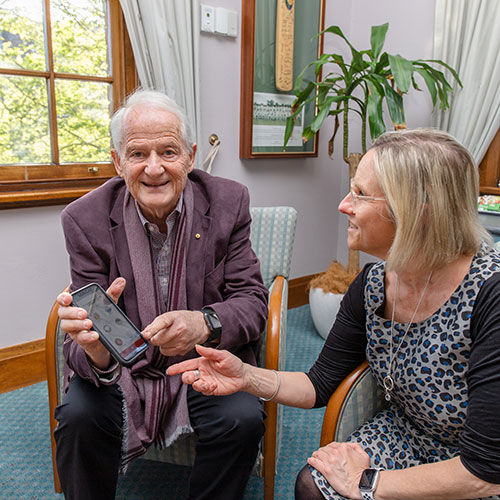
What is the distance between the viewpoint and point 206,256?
1429 mm

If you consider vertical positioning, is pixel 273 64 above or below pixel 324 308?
above

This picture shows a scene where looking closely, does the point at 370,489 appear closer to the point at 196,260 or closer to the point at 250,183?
the point at 196,260

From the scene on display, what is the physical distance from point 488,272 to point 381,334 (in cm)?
27

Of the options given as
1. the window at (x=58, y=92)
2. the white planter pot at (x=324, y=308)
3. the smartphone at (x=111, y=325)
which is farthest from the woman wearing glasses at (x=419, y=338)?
the white planter pot at (x=324, y=308)

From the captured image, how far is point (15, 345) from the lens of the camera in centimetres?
217

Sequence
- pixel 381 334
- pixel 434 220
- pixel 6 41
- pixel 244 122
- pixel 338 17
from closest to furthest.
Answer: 1. pixel 434 220
2. pixel 381 334
3. pixel 6 41
4. pixel 244 122
5. pixel 338 17

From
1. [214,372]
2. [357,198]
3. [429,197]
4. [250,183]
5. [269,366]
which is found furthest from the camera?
[250,183]

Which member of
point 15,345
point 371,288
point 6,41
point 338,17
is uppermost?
point 338,17

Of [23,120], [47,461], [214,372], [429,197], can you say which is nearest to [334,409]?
[214,372]

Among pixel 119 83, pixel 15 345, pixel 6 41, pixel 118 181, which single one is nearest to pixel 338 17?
pixel 119 83

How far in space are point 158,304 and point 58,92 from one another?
132cm

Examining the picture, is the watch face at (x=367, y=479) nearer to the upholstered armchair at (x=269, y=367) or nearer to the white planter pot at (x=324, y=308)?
the upholstered armchair at (x=269, y=367)

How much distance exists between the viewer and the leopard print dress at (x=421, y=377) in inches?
36.8

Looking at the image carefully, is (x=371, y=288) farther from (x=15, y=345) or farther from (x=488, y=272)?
(x=15, y=345)
